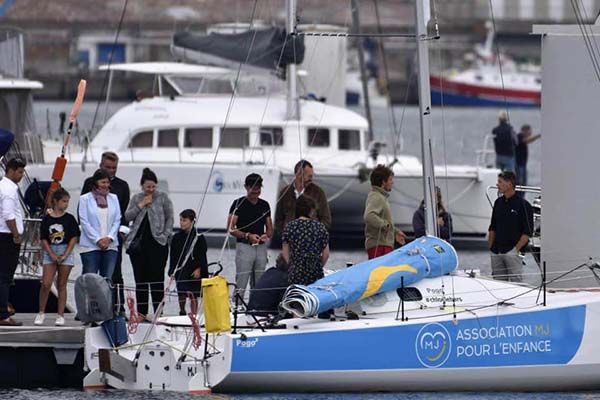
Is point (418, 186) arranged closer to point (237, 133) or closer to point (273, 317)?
point (237, 133)

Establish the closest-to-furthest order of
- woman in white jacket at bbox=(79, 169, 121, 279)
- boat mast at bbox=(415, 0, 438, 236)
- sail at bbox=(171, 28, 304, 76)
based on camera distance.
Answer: boat mast at bbox=(415, 0, 438, 236)
woman in white jacket at bbox=(79, 169, 121, 279)
sail at bbox=(171, 28, 304, 76)

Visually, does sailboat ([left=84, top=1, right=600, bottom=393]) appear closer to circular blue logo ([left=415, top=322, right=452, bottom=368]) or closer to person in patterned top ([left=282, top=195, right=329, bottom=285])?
circular blue logo ([left=415, top=322, right=452, bottom=368])

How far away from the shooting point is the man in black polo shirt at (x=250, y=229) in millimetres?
16516

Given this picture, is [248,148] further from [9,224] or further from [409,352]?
[409,352]

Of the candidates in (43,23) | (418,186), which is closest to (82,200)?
(418,186)

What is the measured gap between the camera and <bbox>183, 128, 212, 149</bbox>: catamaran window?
2769 centimetres

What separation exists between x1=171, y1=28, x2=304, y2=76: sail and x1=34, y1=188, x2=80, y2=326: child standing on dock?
1128 cm

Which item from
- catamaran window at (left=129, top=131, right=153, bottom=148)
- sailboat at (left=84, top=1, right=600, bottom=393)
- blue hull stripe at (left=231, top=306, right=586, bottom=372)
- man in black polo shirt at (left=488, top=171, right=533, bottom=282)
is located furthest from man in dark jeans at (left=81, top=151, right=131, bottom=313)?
catamaran window at (left=129, top=131, right=153, bottom=148)

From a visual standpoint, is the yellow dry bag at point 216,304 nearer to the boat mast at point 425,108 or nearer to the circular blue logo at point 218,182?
the boat mast at point 425,108

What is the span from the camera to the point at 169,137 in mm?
27797

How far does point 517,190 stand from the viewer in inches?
693

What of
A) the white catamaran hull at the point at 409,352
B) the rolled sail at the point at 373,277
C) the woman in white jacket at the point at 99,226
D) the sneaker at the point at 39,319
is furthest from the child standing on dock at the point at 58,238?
the rolled sail at the point at 373,277

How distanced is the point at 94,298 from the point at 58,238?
0.95 metres

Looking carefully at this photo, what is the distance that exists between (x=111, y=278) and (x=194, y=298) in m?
0.80
